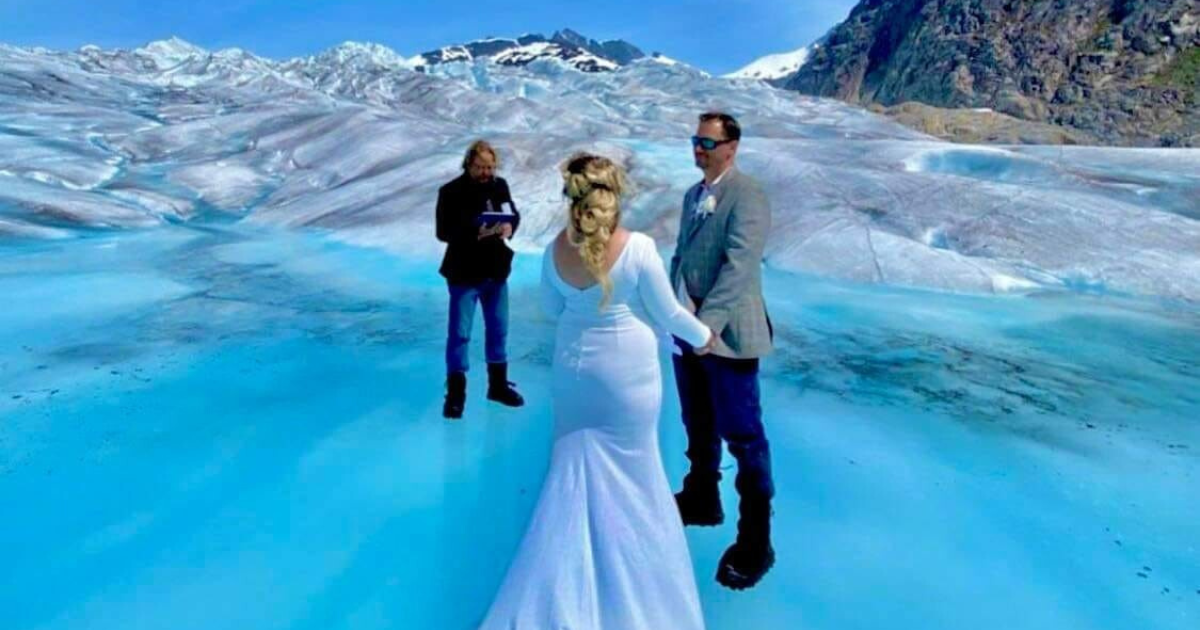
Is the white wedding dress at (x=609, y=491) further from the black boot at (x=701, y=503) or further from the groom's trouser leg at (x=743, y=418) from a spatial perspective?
the black boot at (x=701, y=503)

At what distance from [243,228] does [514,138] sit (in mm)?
6105

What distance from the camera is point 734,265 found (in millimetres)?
3133

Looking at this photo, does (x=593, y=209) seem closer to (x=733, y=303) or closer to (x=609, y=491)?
(x=733, y=303)

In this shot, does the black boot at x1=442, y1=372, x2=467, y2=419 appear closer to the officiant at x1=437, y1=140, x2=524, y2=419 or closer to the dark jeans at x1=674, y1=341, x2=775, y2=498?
the officiant at x1=437, y1=140, x2=524, y2=419

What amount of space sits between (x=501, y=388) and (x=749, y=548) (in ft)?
8.77

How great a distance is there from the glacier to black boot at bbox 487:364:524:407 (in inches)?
5.9

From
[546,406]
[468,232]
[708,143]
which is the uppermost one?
[708,143]

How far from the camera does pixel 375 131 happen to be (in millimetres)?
20781

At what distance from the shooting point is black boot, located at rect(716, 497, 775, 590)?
132 inches

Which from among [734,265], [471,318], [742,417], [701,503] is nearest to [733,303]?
[734,265]

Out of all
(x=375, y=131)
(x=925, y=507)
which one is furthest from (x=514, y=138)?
(x=925, y=507)

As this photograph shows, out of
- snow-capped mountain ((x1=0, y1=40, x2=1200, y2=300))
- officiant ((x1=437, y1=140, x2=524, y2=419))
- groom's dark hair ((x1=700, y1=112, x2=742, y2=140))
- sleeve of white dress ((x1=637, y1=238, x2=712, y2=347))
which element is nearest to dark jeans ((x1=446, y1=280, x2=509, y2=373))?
officiant ((x1=437, y1=140, x2=524, y2=419))

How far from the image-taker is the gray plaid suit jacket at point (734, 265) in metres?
3.14

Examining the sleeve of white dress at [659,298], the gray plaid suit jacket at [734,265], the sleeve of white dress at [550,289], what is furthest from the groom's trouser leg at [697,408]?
the sleeve of white dress at [550,289]
